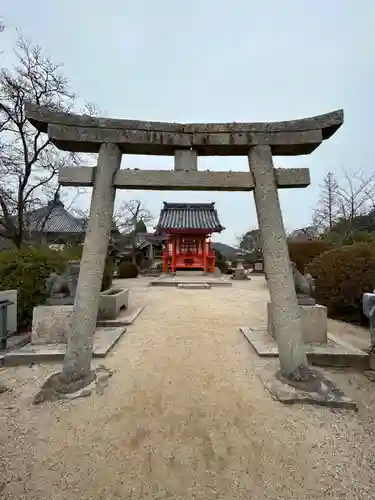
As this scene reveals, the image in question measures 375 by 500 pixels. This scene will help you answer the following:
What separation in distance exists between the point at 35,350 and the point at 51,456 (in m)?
2.41

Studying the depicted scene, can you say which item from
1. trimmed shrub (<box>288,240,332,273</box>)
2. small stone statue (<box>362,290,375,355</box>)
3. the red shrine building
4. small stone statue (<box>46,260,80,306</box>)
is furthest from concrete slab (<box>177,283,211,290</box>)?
small stone statue (<box>362,290,375,355</box>)

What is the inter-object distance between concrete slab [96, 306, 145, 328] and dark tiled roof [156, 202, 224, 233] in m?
11.6

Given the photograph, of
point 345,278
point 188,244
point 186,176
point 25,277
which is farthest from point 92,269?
point 188,244

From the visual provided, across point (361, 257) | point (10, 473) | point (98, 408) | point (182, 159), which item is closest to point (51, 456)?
point (10, 473)

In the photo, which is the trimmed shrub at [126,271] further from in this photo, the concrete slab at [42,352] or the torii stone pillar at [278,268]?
the torii stone pillar at [278,268]

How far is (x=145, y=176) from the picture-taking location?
A: 345 centimetres

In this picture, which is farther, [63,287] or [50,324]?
[63,287]

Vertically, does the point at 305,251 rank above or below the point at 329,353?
above

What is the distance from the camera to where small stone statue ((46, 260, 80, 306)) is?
4.61 metres

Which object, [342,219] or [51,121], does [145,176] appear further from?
[342,219]

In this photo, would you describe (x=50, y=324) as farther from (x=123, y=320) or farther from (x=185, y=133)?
(x=185, y=133)

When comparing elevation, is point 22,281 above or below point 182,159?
below

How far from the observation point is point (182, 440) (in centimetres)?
233

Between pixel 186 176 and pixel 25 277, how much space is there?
4457 millimetres
